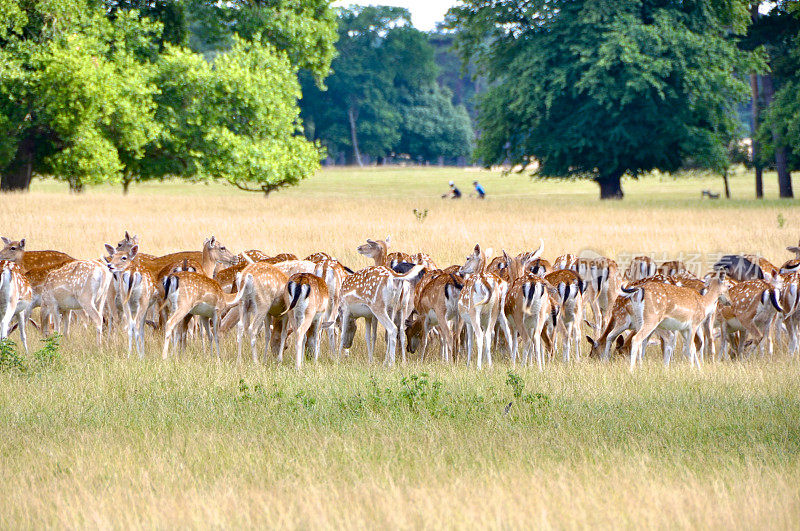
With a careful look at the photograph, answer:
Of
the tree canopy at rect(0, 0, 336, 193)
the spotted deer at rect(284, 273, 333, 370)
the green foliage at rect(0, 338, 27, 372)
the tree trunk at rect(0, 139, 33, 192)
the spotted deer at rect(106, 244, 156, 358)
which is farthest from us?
the tree trunk at rect(0, 139, 33, 192)

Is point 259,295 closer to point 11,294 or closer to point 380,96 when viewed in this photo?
point 11,294

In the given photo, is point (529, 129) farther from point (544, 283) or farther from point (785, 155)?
point (544, 283)

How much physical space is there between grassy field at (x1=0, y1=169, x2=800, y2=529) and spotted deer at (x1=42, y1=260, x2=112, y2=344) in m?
0.41

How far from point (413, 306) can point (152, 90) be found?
60.8 feet

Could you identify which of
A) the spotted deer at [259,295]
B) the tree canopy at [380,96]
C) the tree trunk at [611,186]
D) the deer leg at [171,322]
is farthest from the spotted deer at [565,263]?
the tree canopy at [380,96]

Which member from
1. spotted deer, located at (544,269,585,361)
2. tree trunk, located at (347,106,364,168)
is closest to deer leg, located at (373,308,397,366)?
spotted deer, located at (544,269,585,361)

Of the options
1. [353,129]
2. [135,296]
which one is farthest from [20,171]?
[353,129]

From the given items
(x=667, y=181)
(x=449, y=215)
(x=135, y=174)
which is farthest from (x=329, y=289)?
(x=667, y=181)

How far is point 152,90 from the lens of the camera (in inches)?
1081

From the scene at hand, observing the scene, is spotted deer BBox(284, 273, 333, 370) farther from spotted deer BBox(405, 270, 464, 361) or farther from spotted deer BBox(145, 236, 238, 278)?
spotted deer BBox(145, 236, 238, 278)

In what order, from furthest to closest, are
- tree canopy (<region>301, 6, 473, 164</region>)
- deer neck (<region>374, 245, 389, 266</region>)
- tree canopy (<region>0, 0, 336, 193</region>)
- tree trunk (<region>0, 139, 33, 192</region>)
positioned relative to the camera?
tree canopy (<region>301, 6, 473, 164</region>) < tree trunk (<region>0, 139, 33, 192</region>) < tree canopy (<region>0, 0, 336, 193</region>) < deer neck (<region>374, 245, 389, 266</region>)

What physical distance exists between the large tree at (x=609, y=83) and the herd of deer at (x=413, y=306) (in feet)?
80.5

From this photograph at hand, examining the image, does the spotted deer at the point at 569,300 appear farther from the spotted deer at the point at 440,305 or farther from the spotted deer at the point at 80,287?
the spotted deer at the point at 80,287

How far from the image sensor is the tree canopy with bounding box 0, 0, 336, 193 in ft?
84.7
